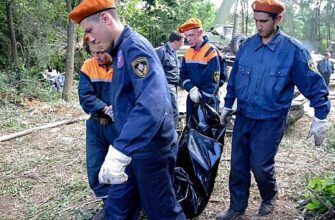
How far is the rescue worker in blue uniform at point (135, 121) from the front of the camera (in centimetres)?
188

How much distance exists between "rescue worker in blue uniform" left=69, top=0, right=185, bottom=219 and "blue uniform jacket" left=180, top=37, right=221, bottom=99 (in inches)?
99.5

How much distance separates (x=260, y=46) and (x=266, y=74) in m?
0.24

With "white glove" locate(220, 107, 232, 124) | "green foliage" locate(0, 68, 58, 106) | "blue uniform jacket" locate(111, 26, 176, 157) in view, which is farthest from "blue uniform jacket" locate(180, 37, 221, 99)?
"green foliage" locate(0, 68, 58, 106)

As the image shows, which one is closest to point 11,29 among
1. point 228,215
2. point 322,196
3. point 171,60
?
point 171,60

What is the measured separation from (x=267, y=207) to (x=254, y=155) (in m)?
0.51

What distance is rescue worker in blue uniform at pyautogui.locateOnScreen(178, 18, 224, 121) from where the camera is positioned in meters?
4.74

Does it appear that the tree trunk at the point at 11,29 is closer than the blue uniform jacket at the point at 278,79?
No

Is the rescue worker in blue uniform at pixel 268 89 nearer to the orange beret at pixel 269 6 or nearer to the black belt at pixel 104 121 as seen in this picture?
the orange beret at pixel 269 6

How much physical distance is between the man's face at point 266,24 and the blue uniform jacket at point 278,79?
0.17 ft

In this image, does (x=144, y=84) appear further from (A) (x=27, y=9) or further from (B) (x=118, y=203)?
(A) (x=27, y=9)

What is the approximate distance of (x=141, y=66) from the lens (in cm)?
195

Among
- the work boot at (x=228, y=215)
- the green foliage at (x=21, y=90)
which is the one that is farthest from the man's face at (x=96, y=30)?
the green foliage at (x=21, y=90)

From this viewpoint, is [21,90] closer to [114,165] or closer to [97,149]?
[97,149]

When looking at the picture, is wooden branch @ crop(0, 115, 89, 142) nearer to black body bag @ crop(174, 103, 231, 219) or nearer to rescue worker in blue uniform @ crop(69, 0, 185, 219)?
black body bag @ crop(174, 103, 231, 219)
